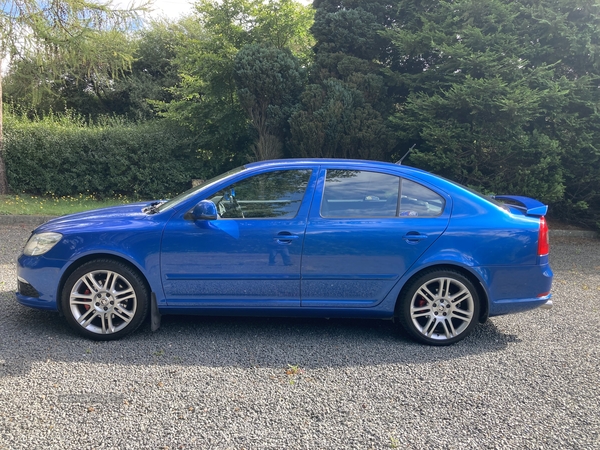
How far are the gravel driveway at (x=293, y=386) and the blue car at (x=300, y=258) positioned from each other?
29 centimetres

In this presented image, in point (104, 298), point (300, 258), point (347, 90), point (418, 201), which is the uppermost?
point (347, 90)

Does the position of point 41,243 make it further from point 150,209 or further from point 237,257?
point 237,257

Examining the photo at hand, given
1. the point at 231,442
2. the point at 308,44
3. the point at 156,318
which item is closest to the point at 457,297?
the point at 231,442

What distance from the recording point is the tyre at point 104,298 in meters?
3.87

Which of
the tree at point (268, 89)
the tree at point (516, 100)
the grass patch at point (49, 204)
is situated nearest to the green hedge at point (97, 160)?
the grass patch at point (49, 204)

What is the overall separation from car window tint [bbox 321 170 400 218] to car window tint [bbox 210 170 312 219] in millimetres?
229

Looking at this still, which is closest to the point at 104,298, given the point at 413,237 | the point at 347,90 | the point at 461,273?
the point at 413,237

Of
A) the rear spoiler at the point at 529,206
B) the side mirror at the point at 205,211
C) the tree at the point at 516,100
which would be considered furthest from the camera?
the tree at the point at 516,100

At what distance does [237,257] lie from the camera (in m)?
3.86

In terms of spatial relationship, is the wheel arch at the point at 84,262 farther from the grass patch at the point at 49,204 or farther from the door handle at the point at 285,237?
the grass patch at the point at 49,204

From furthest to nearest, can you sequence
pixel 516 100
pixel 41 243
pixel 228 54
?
1. pixel 228 54
2. pixel 516 100
3. pixel 41 243

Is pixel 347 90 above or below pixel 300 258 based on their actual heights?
above

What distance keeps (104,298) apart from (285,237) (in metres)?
1.55

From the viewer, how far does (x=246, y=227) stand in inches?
153
